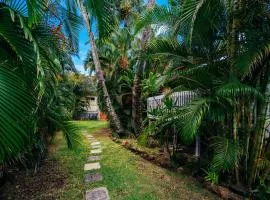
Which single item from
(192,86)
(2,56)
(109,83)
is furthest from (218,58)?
(109,83)

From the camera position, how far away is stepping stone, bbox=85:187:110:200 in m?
3.72

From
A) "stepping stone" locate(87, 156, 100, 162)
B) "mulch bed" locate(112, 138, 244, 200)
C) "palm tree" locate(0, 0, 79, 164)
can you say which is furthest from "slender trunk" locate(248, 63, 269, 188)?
"stepping stone" locate(87, 156, 100, 162)

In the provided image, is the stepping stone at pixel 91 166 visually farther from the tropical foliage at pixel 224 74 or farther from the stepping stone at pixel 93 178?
the tropical foliage at pixel 224 74

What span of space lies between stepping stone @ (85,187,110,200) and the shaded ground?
0.09 metres

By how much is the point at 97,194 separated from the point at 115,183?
58cm

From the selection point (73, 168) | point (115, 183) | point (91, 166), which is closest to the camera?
point (115, 183)

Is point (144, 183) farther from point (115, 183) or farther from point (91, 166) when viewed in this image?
point (91, 166)

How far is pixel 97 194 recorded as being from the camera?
387cm

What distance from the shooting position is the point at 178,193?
4055 millimetres

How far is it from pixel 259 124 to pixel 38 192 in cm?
388

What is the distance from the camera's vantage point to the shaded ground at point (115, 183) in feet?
12.9

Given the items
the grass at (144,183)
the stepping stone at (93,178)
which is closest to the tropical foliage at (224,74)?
the grass at (144,183)

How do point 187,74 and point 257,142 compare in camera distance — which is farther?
point 187,74

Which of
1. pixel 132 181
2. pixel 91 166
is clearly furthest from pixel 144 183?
pixel 91 166
